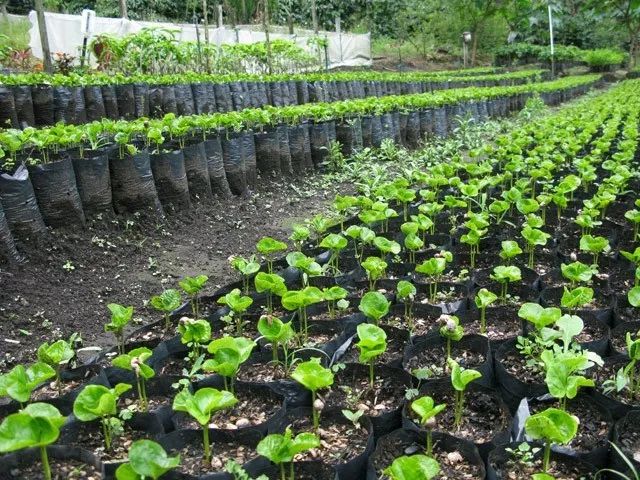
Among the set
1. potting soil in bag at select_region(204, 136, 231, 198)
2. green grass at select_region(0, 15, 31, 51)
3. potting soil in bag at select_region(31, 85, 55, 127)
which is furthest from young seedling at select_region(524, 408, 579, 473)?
green grass at select_region(0, 15, 31, 51)

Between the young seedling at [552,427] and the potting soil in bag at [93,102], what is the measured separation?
8.88 metres

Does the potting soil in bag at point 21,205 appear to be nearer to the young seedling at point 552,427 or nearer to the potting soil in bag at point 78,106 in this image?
the young seedling at point 552,427

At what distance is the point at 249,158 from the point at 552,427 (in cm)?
537

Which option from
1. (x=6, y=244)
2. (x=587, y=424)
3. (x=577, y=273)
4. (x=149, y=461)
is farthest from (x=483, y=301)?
(x=6, y=244)

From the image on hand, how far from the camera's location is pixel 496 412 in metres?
2.38

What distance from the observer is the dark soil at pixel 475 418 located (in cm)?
227

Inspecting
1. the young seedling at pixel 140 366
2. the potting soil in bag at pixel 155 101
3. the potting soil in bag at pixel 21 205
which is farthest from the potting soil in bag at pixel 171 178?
the potting soil in bag at pixel 155 101

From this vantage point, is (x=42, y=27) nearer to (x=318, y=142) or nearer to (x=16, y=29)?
(x=318, y=142)

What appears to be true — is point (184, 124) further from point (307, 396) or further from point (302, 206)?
point (307, 396)

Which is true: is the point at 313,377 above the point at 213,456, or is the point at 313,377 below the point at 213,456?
above

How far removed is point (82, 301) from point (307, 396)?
7.13ft

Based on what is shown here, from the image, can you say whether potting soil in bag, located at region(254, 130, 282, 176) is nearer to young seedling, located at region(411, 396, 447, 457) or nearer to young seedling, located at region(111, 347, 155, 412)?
young seedling, located at region(111, 347, 155, 412)

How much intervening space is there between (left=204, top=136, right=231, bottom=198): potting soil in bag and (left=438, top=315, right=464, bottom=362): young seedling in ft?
12.9

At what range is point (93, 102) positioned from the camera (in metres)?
9.42
